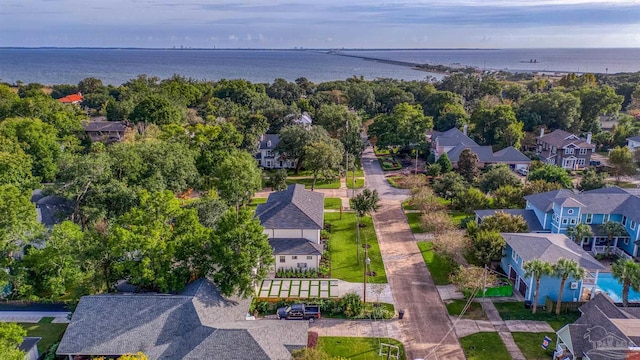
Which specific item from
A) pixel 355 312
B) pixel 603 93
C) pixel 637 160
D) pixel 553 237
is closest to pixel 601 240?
pixel 553 237

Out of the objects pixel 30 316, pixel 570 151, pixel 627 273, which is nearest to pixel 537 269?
pixel 627 273

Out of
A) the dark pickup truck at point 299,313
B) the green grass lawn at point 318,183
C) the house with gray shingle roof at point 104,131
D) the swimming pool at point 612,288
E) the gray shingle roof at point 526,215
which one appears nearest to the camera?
the dark pickup truck at point 299,313

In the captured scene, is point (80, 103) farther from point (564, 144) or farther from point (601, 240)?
point (601, 240)

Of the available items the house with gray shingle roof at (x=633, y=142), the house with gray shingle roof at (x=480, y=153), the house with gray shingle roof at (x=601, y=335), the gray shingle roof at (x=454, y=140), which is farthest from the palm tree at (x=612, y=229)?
the house with gray shingle roof at (x=633, y=142)

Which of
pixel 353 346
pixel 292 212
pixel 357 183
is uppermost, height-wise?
pixel 292 212

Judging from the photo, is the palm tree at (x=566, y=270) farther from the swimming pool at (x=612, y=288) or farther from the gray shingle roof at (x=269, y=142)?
the gray shingle roof at (x=269, y=142)

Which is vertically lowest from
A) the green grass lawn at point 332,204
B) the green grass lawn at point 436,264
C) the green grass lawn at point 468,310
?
the green grass lawn at point 468,310

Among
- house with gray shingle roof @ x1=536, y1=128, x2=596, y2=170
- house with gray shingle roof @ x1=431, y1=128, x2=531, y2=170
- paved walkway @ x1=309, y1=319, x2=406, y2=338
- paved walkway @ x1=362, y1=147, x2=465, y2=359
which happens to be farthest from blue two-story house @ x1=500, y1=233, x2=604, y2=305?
house with gray shingle roof @ x1=536, y1=128, x2=596, y2=170

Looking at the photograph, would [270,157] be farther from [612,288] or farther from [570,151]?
[612,288]
